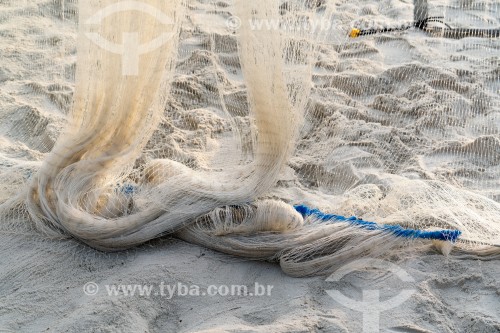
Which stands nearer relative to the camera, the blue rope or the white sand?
the white sand

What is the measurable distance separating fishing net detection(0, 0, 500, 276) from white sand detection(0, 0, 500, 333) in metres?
0.01

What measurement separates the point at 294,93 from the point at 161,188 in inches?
21.8

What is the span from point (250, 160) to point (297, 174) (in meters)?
0.33

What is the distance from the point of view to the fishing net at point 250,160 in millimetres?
2162

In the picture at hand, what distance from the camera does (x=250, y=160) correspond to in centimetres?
239

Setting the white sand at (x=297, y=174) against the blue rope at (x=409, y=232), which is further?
the blue rope at (x=409, y=232)

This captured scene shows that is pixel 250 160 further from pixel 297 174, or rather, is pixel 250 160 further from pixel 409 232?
pixel 409 232

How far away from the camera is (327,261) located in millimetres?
2080

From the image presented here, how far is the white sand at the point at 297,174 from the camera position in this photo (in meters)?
1.92

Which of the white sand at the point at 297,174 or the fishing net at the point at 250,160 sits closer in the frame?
the white sand at the point at 297,174

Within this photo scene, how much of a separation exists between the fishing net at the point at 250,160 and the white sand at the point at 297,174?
1cm

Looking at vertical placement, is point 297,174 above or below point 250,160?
below

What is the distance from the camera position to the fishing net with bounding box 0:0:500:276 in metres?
2.16

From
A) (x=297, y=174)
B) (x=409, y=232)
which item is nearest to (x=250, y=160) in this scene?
(x=297, y=174)
